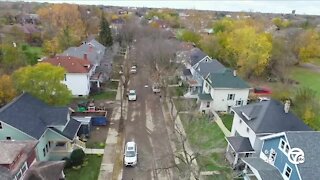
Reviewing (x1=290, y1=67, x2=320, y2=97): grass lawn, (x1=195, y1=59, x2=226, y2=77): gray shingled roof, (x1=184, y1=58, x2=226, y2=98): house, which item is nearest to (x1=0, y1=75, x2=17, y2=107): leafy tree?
(x1=184, y1=58, x2=226, y2=98): house

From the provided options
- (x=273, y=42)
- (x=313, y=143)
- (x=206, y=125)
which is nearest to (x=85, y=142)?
(x=206, y=125)

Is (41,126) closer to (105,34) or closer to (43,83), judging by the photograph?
(43,83)

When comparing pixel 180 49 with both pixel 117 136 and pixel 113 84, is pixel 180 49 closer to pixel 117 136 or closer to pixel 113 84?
pixel 113 84

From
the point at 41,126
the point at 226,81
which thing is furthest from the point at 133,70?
the point at 41,126

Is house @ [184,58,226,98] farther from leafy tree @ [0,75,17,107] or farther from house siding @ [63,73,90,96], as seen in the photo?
leafy tree @ [0,75,17,107]

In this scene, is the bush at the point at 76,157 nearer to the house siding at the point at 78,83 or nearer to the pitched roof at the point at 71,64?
the house siding at the point at 78,83

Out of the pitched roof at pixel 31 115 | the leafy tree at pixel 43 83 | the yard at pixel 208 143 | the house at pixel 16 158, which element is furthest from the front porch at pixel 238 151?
the leafy tree at pixel 43 83
